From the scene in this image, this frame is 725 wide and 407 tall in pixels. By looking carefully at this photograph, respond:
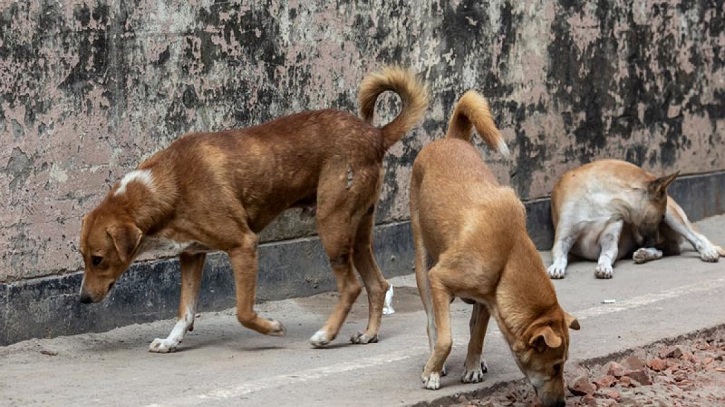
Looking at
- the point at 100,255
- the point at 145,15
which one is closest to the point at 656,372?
the point at 100,255

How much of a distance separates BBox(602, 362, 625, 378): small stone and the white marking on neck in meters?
2.57

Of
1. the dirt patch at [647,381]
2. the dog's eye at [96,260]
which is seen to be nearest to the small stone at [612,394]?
the dirt patch at [647,381]

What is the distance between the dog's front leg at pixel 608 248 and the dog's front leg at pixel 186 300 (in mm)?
3303

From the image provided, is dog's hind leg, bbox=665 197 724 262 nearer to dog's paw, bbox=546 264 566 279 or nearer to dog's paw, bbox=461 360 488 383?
dog's paw, bbox=546 264 566 279

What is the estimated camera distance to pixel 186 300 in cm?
721

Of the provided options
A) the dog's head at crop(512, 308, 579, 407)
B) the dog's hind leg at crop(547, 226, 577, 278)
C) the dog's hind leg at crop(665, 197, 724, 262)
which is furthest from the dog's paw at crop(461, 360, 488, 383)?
the dog's hind leg at crop(665, 197, 724, 262)

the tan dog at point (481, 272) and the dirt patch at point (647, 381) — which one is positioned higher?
the tan dog at point (481, 272)

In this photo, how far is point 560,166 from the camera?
1031cm

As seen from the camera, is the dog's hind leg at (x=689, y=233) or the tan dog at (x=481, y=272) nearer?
the tan dog at (x=481, y=272)

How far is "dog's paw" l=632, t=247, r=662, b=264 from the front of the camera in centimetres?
995

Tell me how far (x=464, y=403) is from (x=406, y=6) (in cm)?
376

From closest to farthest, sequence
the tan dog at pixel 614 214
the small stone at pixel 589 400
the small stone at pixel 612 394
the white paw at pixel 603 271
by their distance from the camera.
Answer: the small stone at pixel 589 400
the small stone at pixel 612 394
the white paw at pixel 603 271
the tan dog at pixel 614 214

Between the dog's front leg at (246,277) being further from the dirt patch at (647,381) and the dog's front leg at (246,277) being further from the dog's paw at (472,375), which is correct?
the dirt patch at (647,381)

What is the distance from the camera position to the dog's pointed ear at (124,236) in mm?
6762
